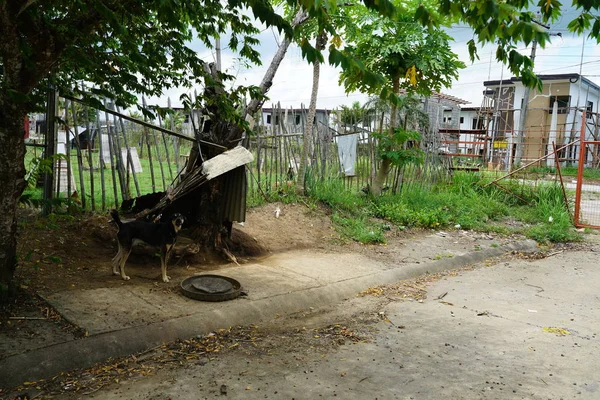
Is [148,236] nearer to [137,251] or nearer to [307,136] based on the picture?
[137,251]

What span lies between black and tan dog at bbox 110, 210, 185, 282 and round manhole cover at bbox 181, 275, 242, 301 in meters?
0.37

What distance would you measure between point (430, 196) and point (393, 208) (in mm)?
1942

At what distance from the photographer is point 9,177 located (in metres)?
3.77

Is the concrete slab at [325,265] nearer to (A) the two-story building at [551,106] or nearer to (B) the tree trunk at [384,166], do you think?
(B) the tree trunk at [384,166]

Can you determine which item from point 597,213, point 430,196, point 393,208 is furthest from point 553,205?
point 393,208

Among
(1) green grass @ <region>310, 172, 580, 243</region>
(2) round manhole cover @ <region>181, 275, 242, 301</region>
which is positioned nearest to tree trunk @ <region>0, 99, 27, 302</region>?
(2) round manhole cover @ <region>181, 275, 242, 301</region>

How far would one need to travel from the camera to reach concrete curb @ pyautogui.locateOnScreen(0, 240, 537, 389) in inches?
129

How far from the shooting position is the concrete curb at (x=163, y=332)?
3266 mm

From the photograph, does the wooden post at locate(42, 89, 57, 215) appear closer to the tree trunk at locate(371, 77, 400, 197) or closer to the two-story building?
the tree trunk at locate(371, 77, 400, 197)

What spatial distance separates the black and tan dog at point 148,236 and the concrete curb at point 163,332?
101 cm

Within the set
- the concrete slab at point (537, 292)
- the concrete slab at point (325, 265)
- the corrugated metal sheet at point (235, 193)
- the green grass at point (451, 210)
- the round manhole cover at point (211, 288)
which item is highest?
the corrugated metal sheet at point (235, 193)

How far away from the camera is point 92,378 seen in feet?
10.9

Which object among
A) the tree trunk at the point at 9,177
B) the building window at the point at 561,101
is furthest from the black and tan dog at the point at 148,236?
the building window at the point at 561,101

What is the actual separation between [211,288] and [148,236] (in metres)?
0.95
